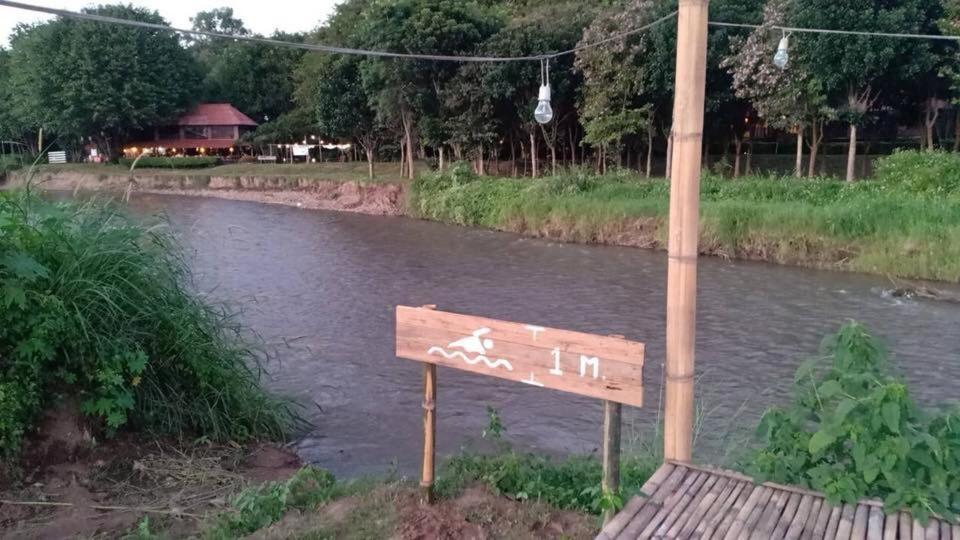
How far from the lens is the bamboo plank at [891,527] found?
285 cm

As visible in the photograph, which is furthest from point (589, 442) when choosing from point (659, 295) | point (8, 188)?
point (659, 295)

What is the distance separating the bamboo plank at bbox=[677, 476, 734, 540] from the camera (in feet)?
9.94

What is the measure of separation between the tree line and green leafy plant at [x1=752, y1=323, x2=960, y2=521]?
16430 millimetres

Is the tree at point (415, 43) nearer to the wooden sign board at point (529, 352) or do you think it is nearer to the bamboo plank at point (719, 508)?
the wooden sign board at point (529, 352)

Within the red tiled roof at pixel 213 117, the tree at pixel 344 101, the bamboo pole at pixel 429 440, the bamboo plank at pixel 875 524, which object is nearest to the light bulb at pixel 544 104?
the bamboo pole at pixel 429 440

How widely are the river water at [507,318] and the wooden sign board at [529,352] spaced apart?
2.21 m

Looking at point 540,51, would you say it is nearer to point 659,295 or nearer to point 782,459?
point 659,295

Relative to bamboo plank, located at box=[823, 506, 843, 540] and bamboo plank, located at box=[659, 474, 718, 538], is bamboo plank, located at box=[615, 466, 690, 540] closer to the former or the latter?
bamboo plank, located at box=[659, 474, 718, 538]

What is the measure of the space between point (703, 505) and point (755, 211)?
541 inches

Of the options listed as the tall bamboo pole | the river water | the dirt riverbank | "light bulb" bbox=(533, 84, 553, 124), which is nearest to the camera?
the tall bamboo pole

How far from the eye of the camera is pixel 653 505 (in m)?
3.23

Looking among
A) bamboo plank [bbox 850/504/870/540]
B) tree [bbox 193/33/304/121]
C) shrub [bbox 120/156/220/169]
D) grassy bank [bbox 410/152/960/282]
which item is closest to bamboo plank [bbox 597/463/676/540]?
bamboo plank [bbox 850/504/870/540]

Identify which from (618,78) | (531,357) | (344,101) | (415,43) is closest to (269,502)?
(531,357)

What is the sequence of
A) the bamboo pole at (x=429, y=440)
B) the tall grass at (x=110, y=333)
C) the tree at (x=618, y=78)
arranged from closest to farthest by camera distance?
the bamboo pole at (x=429, y=440) → the tall grass at (x=110, y=333) → the tree at (x=618, y=78)
